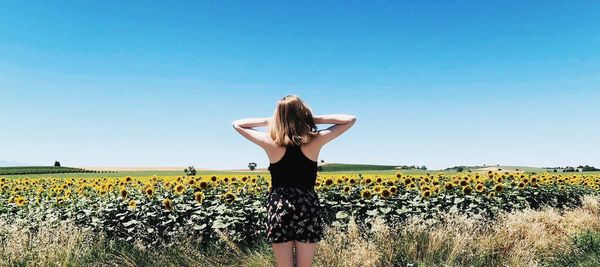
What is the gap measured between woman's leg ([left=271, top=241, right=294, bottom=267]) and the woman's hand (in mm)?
1255

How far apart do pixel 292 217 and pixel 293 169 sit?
463 millimetres

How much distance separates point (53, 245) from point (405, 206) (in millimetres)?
5786

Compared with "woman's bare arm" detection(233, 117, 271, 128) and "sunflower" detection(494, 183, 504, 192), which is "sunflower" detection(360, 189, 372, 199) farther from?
"woman's bare arm" detection(233, 117, 271, 128)

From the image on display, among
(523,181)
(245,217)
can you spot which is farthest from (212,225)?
(523,181)

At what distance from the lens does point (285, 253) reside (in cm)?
523

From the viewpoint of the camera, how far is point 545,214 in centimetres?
1062

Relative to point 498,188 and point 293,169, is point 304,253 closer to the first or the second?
point 293,169

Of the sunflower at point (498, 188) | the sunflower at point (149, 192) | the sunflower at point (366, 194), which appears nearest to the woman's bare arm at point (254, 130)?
the sunflower at point (366, 194)

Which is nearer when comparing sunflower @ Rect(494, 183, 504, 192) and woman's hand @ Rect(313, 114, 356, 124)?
woman's hand @ Rect(313, 114, 356, 124)

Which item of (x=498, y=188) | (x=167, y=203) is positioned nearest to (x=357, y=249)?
(x=167, y=203)

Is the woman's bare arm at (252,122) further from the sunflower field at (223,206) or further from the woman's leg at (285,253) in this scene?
the sunflower field at (223,206)

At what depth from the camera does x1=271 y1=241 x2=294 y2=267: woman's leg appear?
17.1 feet

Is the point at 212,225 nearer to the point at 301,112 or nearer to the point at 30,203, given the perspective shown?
the point at 301,112

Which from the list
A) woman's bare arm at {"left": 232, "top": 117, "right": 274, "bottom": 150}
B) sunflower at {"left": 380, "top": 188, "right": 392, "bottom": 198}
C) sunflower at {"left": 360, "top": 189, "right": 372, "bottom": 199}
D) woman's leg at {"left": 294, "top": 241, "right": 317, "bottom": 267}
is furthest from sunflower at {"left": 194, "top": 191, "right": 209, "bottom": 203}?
woman's leg at {"left": 294, "top": 241, "right": 317, "bottom": 267}
